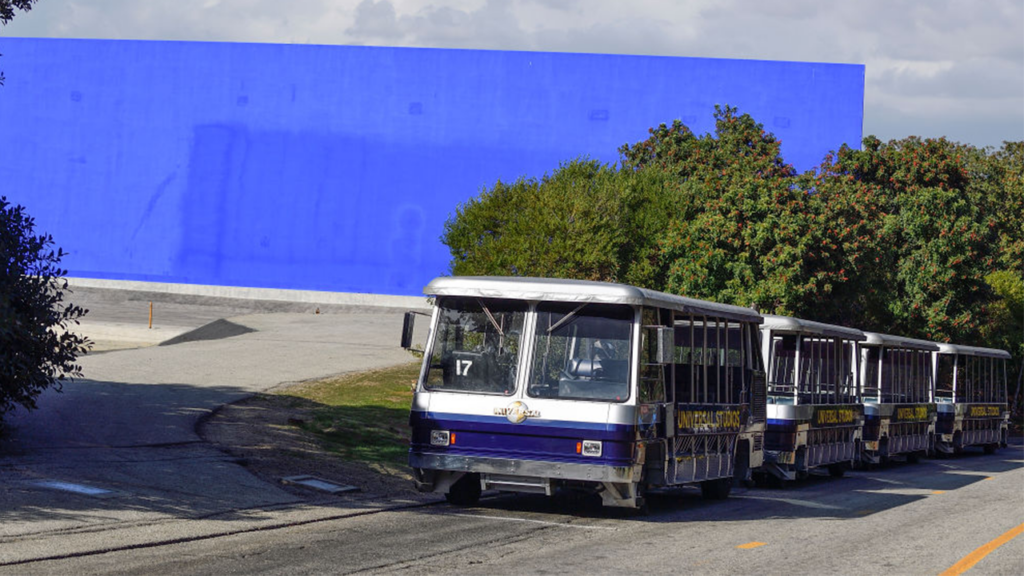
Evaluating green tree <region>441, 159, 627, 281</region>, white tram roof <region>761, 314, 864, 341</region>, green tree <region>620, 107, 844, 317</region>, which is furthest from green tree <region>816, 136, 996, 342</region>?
white tram roof <region>761, 314, 864, 341</region>

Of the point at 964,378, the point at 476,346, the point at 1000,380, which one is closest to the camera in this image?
the point at 476,346

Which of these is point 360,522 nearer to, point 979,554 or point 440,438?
point 440,438

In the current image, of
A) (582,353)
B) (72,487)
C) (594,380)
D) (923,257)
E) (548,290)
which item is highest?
(923,257)

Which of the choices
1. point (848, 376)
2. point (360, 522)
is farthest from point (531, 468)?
point (848, 376)

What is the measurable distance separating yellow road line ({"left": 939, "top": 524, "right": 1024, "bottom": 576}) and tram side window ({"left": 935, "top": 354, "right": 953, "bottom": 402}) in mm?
16718

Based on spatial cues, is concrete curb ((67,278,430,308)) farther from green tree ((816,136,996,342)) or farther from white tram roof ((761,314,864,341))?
white tram roof ((761,314,864,341))

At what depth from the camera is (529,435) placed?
1341 centimetres

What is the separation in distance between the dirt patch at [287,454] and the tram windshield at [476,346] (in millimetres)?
2348

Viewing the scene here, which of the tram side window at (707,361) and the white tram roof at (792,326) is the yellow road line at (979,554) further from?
the white tram roof at (792,326)

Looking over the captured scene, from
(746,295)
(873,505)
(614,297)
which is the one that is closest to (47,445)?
(614,297)

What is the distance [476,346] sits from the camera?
14000mm

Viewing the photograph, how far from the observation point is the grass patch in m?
19.3

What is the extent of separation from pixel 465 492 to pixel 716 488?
4375 millimetres

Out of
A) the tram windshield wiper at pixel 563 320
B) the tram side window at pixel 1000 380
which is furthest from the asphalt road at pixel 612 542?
the tram side window at pixel 1000 380
